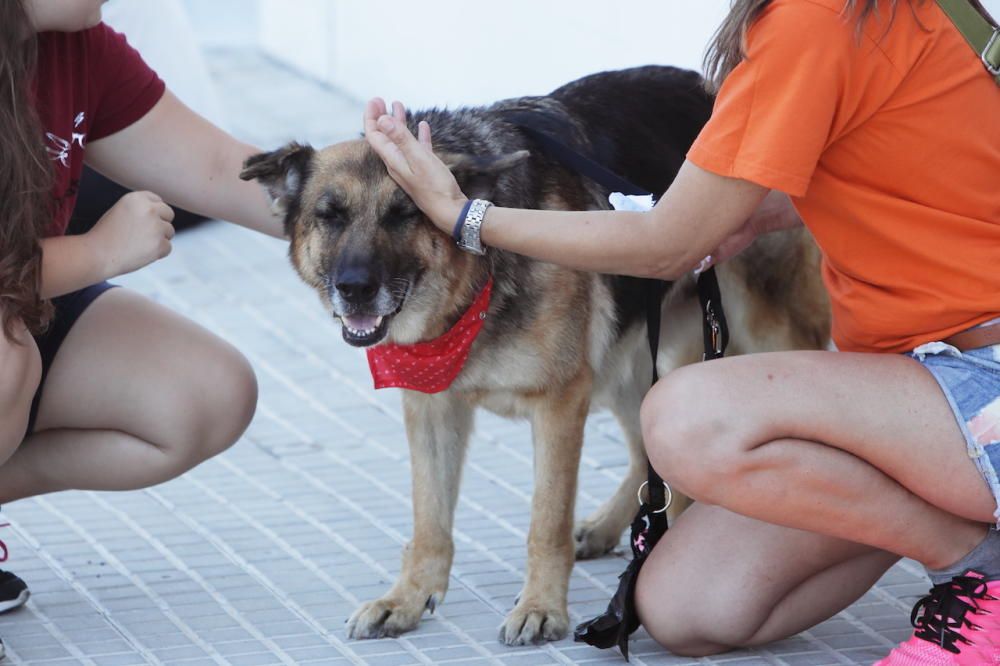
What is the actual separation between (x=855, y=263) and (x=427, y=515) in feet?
4.21

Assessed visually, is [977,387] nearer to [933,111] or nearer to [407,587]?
[933,111]

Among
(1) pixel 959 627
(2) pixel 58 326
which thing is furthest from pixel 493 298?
(1) pixel 959 627

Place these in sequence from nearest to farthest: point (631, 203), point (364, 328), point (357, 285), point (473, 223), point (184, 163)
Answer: point (473, 223) < point (631, 203) < point (357, 285) < point (364, 328) < point (184, 163)

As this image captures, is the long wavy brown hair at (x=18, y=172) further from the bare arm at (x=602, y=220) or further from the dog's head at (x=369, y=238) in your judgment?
the bare arm at (x=602, y=220)

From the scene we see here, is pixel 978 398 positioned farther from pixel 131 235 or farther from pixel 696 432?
pixel 131 235

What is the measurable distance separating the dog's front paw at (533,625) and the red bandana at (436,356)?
0.55m

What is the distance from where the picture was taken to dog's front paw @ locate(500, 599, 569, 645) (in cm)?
321

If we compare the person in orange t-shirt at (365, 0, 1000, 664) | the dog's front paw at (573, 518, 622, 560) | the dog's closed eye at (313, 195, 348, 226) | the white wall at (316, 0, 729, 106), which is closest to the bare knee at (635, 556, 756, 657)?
the person in orange t-shirt at (365, 0, 1000, 664)

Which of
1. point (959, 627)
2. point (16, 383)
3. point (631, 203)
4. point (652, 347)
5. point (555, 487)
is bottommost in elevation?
point (555, 487)

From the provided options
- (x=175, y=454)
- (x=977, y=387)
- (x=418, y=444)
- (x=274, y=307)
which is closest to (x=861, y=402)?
(x=977, y=387)

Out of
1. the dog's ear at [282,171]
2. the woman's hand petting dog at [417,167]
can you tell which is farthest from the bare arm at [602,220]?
the dog's ear at [282,171]

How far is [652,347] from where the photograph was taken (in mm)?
3354

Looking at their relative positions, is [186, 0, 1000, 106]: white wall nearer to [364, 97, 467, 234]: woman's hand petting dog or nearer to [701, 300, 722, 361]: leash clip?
[701, 300, 722, 361]: leash clip

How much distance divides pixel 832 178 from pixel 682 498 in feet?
4.77
